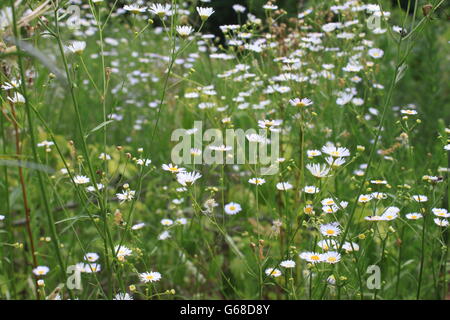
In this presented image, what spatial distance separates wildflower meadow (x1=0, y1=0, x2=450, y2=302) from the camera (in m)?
1.43

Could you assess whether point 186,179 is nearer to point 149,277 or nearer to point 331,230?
point 149,277

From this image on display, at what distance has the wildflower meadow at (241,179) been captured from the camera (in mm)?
1428

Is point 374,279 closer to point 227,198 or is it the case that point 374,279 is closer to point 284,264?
point 284,264

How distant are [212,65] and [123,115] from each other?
65 centimetres

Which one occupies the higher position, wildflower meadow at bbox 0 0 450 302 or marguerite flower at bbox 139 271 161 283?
wildflower meadow at bbox 0 0 450 302

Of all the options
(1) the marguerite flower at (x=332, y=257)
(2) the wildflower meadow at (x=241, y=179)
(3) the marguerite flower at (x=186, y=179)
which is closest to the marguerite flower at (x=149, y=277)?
(2) the wildflower meadow at (x=241, y=179)

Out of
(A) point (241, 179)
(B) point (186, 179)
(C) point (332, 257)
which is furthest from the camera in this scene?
(A) point (241, 179)

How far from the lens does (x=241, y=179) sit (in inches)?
86.6

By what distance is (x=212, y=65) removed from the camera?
2.98 meters

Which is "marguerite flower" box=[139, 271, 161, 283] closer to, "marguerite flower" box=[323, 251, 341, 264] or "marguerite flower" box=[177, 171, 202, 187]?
"marguerite flower" box=[177, 171, 202, 187]

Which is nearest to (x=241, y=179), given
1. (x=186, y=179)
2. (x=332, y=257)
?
(x=186, y=179)

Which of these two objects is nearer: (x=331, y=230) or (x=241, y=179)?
(x=331, y=230)

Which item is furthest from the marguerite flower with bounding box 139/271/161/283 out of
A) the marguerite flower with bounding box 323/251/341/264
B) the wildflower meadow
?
the marguerite flower with bounding box 323/251/341/264
